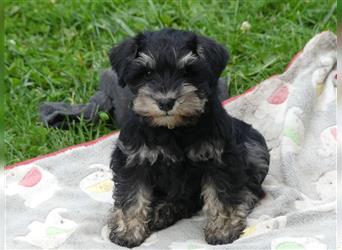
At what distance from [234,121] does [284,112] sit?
1.12 m

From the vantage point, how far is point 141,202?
4578mm

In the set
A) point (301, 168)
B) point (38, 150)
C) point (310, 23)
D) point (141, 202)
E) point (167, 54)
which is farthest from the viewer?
point (310, 23)

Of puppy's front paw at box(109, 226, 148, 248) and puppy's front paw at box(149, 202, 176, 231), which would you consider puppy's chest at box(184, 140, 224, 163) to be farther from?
puppy's front paw at box(109, 226, 148, 248)

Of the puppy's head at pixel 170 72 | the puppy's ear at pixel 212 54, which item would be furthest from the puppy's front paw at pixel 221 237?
the puppy's ear at pixel 212 54

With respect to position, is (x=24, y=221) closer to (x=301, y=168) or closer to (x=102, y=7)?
(x=301, y=168)

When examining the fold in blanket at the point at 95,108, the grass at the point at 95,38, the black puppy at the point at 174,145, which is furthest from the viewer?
the grass at the point at 95,38

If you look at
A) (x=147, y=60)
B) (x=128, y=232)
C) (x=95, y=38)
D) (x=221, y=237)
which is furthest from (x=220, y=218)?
(x=95, y=38)

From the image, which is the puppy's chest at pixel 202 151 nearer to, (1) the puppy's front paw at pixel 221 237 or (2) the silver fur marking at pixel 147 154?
(2) the silver fur marking at pixel 147 154

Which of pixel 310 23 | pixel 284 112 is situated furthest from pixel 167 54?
pixel 310 23

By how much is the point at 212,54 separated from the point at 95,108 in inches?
84.9

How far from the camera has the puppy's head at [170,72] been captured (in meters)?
4.09

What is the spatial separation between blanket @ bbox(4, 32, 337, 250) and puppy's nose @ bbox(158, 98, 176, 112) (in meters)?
0.93

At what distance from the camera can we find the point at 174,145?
14.5ft

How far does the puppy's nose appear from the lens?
4.03 metres
